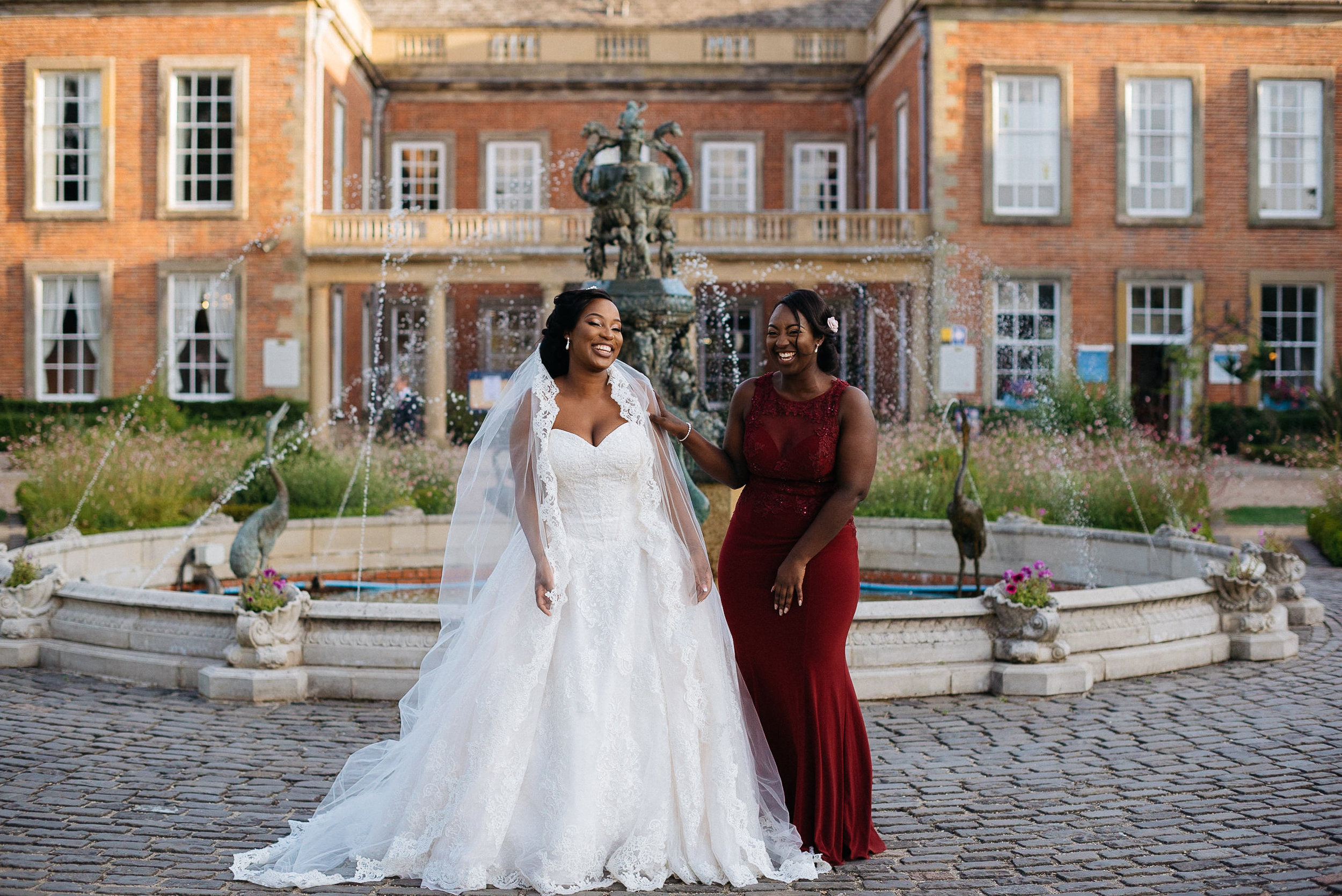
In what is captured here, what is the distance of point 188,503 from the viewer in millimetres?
11375

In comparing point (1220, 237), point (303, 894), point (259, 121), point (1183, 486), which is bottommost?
point (303, 894)

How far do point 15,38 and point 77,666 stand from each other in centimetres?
1942

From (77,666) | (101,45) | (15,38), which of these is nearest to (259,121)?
(101,45)

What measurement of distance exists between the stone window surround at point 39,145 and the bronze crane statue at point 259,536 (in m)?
16.5

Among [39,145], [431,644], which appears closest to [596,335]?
[431,644]

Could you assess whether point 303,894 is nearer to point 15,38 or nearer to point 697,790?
point 697,790

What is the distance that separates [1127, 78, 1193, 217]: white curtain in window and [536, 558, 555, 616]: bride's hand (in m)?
21.3

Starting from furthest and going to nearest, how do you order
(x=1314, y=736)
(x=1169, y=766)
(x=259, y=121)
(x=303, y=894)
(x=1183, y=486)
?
1. (x=259, y=121)
2. (x=1183, y=486)
3. (x=1314, y=736)
4. (x=1169, y=766)
5. (x=303, y=894)

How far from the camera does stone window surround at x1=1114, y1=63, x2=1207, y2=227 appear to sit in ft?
75.0

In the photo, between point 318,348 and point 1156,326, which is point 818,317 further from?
point 1156,326

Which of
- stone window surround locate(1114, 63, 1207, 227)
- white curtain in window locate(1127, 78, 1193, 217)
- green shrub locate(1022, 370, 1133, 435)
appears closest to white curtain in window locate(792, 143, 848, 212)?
stone window surround locate(1114, 63, 1207, 227)

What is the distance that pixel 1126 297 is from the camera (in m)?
22.9

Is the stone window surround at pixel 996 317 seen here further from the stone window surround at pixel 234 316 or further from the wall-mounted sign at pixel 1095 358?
the stone window surround at pixel 234 316

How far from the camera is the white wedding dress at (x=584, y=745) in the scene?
13.0 ft
